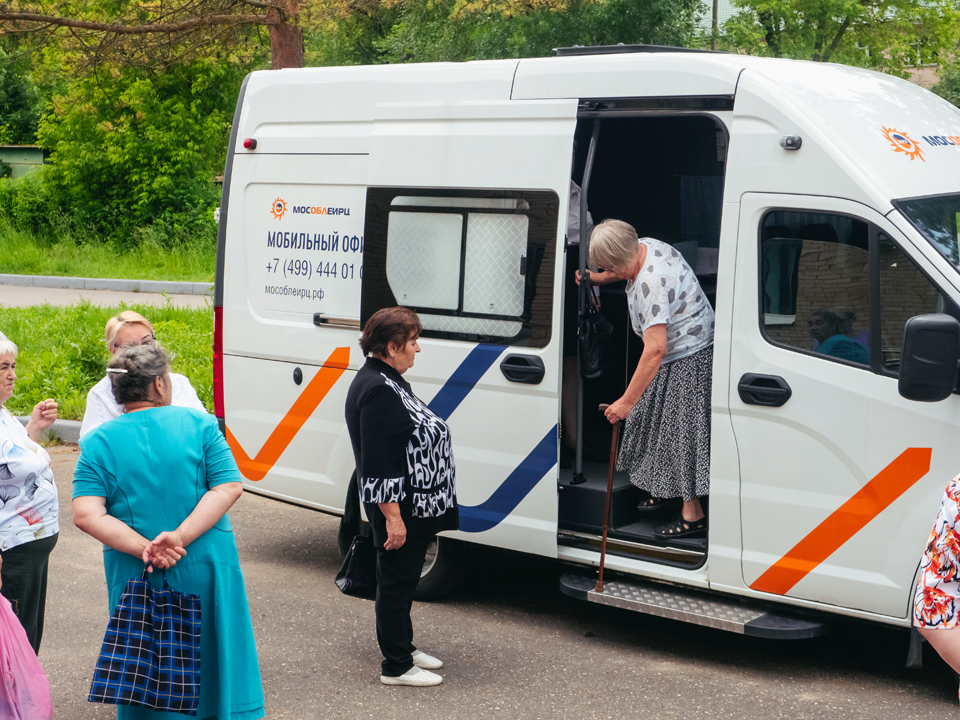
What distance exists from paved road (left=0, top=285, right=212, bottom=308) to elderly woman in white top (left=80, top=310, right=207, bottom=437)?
42.1 feet

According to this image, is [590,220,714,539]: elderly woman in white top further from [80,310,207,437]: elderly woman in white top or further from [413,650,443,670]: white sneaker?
[80,310,207,437]: elderly woman in white top

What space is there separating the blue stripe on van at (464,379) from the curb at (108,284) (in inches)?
552

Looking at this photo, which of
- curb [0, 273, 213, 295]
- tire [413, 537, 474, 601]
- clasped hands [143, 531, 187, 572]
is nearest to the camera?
clasped hands [143, 531, 187, 572]

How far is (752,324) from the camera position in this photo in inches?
180

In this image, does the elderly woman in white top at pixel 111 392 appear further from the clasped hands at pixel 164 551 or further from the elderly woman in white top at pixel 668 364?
the elderly woman in white top at pixel 668 364

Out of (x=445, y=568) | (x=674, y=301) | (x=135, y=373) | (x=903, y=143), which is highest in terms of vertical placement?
(x=903, y=143)

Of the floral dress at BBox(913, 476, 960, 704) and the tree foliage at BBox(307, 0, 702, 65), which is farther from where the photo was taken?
the tree foliage at BBox(307, 0, 702, 65)

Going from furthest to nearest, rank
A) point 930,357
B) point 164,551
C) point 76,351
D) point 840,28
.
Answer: point 840,28 → point 76,351 → point 930,357 → point 164,551

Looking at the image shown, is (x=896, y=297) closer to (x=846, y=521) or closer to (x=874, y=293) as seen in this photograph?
(x=874, y=293)

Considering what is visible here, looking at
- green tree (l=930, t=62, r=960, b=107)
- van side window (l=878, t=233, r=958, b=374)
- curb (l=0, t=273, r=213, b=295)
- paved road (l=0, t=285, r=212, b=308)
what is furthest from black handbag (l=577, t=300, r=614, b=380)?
green tree (l=930, t=62, r=960, b=107)

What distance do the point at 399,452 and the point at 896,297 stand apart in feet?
6.74

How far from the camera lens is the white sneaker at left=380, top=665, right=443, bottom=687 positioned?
15.4 ft

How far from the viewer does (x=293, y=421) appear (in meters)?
5.96

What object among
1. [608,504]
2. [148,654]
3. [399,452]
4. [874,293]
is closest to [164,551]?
[148,654]
